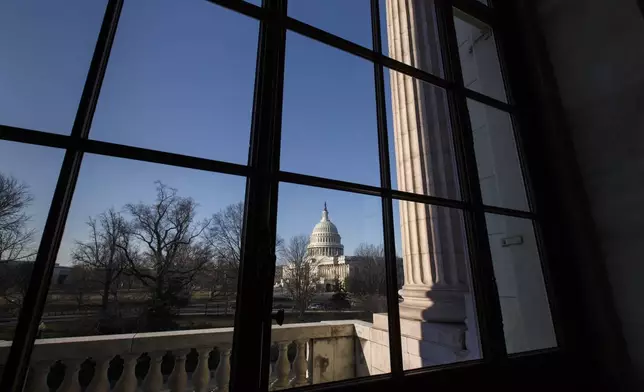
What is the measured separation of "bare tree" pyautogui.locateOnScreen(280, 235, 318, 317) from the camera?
2.85 ft

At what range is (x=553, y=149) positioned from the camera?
1.14 metres

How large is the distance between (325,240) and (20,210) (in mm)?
861

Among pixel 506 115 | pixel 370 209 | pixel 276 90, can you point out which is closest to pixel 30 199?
pixel 276 90

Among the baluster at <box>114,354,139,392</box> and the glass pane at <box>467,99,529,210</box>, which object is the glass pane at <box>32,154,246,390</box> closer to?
the baluster at <box>114,354,139,392</box>

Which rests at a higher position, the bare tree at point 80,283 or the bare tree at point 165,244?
the bare tree at point 165,244

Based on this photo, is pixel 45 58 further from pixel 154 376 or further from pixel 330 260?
pixel 154 376

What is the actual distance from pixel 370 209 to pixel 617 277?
877mm

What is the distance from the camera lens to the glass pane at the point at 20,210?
49 cm

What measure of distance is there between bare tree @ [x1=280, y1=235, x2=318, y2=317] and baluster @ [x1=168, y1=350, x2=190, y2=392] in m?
1.07

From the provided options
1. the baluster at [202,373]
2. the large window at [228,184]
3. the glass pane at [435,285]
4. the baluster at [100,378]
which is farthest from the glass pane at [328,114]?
the baluster at [100,378]

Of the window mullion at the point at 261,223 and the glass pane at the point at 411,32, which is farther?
the glass pane at the point at 411,32

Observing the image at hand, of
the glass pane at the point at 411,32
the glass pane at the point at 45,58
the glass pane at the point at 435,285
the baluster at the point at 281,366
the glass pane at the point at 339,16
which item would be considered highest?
the glass pane at the point at 411,32

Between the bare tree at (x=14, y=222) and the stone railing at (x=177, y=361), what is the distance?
603mm

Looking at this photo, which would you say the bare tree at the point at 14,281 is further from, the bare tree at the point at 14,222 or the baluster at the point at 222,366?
the baluster at the point at 222,366
